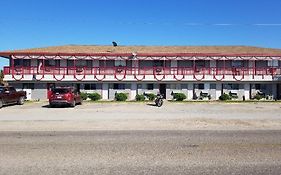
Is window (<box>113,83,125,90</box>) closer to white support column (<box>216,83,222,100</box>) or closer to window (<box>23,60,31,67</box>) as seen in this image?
window (<box>23,60,31,67</box>)

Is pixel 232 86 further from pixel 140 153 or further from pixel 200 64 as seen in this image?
pixel 140 153

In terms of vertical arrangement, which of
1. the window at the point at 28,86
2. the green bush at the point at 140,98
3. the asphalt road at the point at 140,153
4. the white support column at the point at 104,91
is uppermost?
the window at the point at 28,86

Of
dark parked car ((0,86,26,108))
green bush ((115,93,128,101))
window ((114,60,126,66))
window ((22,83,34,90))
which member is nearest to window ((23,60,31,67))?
window ((22,83,34,90))

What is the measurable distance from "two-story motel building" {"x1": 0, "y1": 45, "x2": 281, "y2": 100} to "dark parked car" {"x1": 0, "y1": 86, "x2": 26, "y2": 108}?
8.92 meters

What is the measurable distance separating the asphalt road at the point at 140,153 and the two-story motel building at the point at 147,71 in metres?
27.5

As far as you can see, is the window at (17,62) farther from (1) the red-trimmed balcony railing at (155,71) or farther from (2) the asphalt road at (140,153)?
(2) the asphalt road at (140,153)

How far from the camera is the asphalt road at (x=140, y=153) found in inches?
309

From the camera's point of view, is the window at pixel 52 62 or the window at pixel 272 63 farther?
the window at pixel 272 63

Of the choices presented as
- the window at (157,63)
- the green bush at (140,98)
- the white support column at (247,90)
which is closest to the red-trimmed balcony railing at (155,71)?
the window at (157,63)

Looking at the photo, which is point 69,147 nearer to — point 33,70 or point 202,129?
point 202,129

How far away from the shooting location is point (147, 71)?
41.7m

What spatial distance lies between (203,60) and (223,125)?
87.4 feet

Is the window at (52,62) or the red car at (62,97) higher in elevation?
the window at (52,62)

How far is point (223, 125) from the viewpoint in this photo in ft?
56.2
